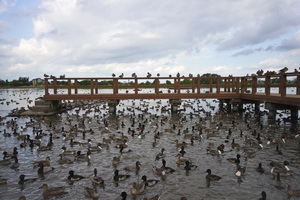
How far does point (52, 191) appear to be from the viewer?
883 centimetres

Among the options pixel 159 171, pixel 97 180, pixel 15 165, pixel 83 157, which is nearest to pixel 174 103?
pixel 83 157

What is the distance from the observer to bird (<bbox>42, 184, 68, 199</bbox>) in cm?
877

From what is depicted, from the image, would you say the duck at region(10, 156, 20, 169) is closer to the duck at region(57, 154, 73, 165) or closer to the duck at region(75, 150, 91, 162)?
the duck at region(57, 154, 73, 165)

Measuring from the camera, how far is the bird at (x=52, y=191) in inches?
345

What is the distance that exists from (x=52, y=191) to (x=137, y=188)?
2809mm

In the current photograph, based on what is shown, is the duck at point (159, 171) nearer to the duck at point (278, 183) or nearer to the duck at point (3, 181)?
the duck at point (278, 183)

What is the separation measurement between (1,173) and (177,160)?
7.32 meters

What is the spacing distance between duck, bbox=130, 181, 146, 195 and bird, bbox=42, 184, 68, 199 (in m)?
2.31

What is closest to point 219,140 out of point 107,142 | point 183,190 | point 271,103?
point 107,142

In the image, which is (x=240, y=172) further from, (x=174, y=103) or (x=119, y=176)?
(x=174, y=103)

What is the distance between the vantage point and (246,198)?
27.9 feet

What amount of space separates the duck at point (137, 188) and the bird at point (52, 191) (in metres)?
2.31

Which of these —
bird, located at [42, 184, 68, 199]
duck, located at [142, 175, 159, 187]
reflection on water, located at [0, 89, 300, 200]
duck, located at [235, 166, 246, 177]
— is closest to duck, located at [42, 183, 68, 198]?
bird, located at [42, 184, 68, 199]

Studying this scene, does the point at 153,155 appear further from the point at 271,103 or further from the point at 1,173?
the point at 271,103
